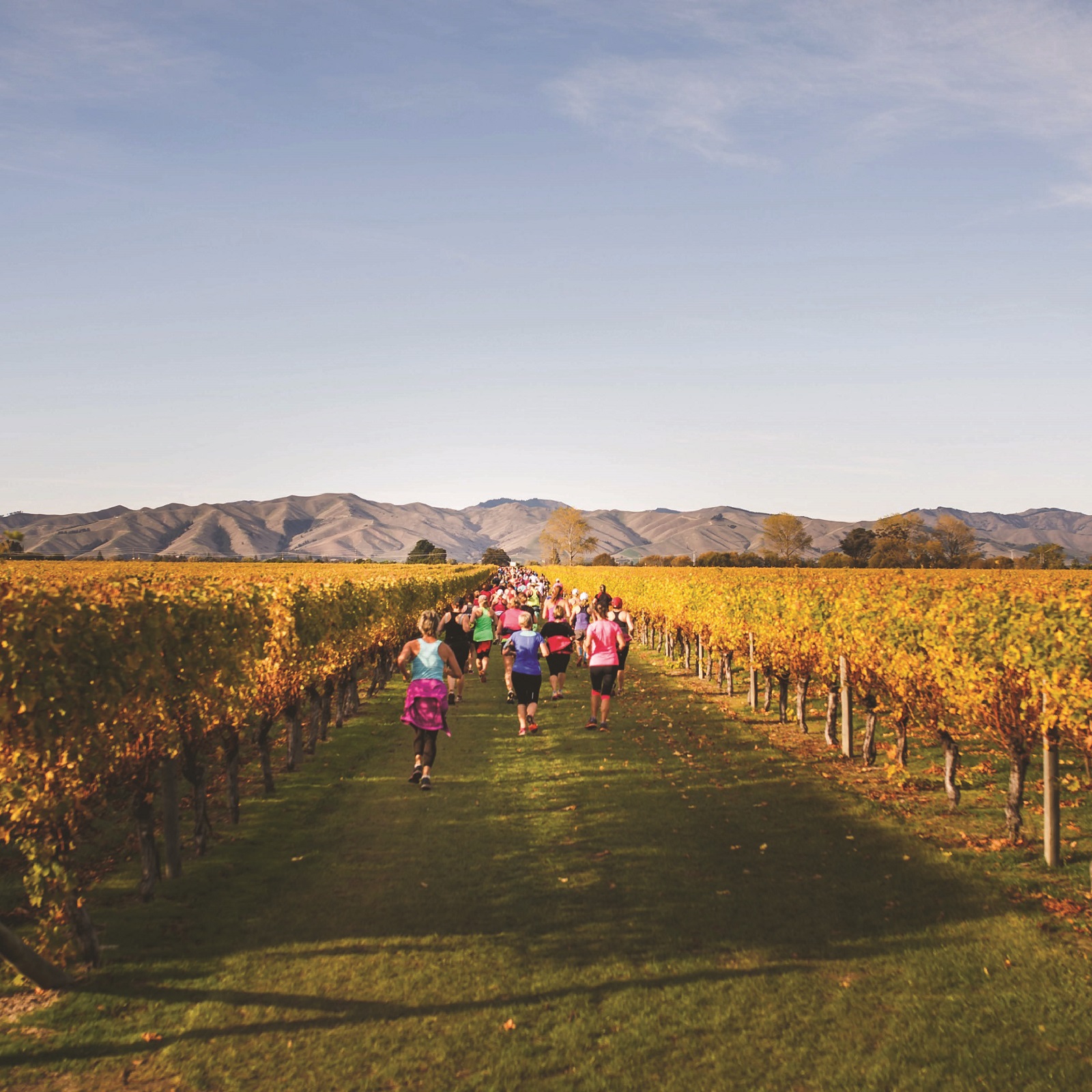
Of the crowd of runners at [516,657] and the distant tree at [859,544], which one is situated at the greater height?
the distant tree at [859,544]

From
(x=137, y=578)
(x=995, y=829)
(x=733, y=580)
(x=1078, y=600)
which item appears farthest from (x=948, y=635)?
(x=733, y=580)

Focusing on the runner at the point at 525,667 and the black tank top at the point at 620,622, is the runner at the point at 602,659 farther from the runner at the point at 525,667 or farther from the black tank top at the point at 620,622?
Answer: the black tank top at the point at 620,622

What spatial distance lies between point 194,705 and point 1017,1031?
8.82 meters

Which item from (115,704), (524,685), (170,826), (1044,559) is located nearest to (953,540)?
(1044,559)

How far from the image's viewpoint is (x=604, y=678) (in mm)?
17141

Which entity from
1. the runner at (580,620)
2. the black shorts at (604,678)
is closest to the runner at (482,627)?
the runner at (580,620)

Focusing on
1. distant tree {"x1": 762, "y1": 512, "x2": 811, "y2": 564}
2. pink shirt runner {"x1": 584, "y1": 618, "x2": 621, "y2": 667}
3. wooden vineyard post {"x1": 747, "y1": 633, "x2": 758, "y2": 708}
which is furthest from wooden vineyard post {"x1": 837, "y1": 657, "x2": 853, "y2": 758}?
distant tree {"x1": 762, "y1": 512, "x2": 811, "y2": 564}

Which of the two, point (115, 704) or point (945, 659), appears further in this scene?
point (945, 659)

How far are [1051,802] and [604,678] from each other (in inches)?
342

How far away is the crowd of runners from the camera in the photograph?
12.3 metres

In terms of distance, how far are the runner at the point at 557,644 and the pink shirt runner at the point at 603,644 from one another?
2.56 m

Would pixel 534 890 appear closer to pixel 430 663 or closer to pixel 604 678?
pixel 430 663

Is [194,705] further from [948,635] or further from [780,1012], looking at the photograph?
[948,635]

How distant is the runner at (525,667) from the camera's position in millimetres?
16453
